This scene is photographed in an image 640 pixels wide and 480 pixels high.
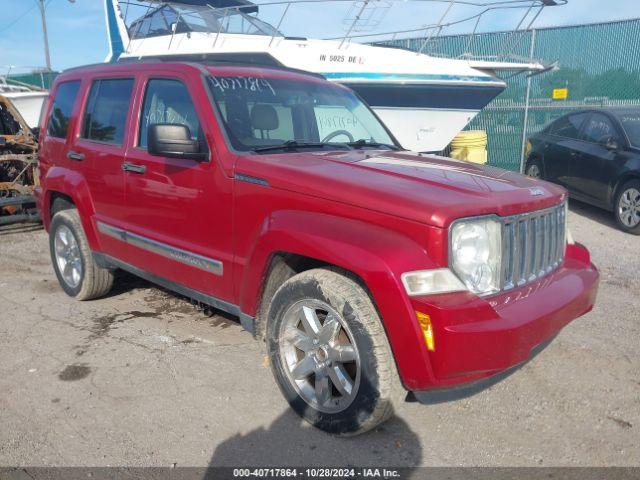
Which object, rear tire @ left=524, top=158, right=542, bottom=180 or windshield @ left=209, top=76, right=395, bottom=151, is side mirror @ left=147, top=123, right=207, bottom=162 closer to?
windshield @ left=209, top=76, right=395, bottom=151

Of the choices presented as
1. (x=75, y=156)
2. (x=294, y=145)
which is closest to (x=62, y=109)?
(x=75, y=156)

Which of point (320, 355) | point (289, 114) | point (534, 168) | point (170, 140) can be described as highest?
point (289, 114)

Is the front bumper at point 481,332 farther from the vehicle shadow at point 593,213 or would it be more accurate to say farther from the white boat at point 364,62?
the white boat at point 364,62

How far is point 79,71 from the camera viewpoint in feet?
16.0

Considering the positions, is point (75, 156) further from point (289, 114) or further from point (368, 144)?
point (368, 144)

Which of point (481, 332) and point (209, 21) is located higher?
point (209, 21)

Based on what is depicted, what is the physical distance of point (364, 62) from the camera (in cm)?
917

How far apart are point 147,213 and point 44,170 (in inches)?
75.4

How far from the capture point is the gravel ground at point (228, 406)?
2.79m

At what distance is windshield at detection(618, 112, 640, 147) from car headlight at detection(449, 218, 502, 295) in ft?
19.9

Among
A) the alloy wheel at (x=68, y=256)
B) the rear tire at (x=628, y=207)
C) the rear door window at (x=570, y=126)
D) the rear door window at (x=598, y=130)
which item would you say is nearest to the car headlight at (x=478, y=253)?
the alloy wheel at (x=68, y=256)

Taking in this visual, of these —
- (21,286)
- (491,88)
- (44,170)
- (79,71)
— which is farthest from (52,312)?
(491,88)

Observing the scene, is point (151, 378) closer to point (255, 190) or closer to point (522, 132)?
point (255, 190)

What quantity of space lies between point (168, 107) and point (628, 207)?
6153 millimetres
